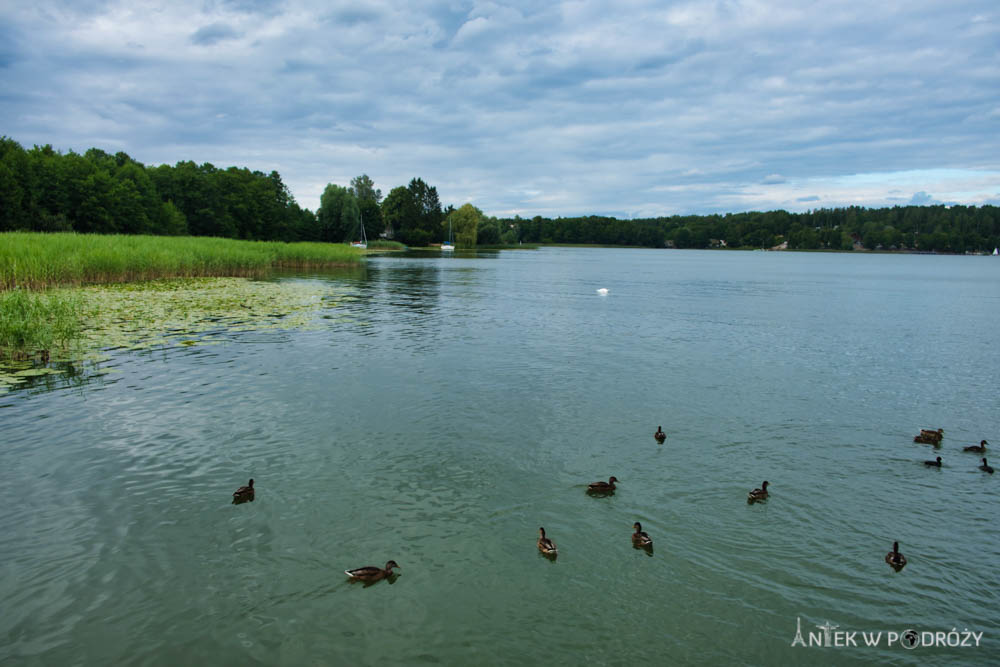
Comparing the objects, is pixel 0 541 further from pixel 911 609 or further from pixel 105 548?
pixel 911 609

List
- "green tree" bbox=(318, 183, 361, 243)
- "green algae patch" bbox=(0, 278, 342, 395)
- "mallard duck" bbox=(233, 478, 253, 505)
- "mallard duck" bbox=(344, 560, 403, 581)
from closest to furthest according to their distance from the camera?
1. "mallard duck" bbox=(344, 560, 403, 581)
2. "mallard duck" bbox=(233, 478, 253, 505)
3. "green algae patch" bbox=(0, 278, 342, 395)
4. "green tree" bbox=(318, 183, 361, 243)

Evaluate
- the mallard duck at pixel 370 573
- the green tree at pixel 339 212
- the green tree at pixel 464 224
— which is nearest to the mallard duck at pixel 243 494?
the mallard duck at pixel 370 573

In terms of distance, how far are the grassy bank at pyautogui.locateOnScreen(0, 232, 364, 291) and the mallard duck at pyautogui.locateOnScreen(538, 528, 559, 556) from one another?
30553mm

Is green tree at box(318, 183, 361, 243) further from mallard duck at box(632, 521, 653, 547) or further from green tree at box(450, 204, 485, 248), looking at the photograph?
mallard duck at box(632, 521, 653, 547)

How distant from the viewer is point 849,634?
7.38 m

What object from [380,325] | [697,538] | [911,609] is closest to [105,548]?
[697,538]

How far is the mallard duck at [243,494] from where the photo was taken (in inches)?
392

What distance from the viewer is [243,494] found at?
1002 cm

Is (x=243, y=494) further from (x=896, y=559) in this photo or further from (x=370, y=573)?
(x=896, y=559)

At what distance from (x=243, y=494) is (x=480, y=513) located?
4.22m

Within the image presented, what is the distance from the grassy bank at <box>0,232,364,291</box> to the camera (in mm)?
28625

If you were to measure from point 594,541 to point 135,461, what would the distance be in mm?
9302

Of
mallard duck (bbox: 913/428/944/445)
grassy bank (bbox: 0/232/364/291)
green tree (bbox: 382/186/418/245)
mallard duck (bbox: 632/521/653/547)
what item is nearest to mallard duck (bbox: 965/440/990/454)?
mallard duck (bbox: 913/428/944/445)

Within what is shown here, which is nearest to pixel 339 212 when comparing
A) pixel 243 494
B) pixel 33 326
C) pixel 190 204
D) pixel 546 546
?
pixel 190 204
